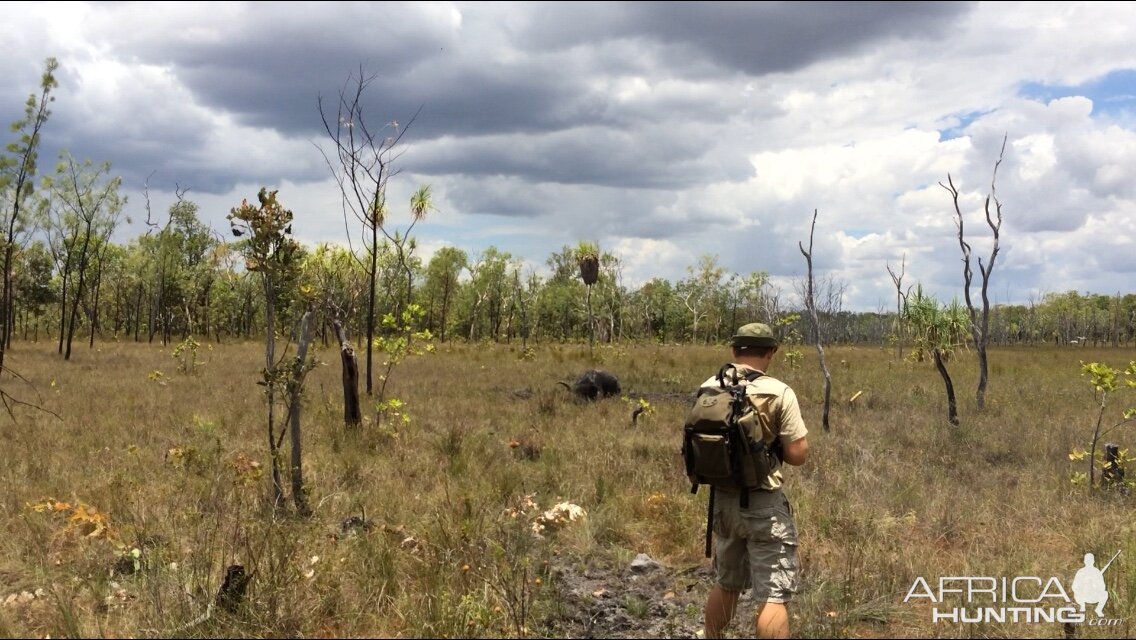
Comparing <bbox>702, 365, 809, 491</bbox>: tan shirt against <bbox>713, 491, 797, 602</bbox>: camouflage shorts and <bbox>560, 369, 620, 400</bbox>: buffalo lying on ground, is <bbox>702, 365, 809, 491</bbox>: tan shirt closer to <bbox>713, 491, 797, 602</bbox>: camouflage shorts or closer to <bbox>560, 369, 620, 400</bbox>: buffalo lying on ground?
<bbox>713, 491, 797, 602</bbox>: camouflage shorts

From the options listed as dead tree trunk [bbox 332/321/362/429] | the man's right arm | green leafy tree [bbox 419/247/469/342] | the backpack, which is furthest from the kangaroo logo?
green leafy tree [bbox 419/247/469/342]

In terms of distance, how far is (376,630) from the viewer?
385 centimetres

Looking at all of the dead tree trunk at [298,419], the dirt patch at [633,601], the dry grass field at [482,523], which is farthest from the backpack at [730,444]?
the dead tree trunk at [298,419]

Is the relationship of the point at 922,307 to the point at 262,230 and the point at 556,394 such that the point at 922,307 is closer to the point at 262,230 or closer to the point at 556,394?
the point at 556,394

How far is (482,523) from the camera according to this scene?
525 centimetres

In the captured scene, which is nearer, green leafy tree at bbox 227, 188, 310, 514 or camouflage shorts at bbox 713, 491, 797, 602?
camouflage shorts at bbox 713, 491, 797, 602

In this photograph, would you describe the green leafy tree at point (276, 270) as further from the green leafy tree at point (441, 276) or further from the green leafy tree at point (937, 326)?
the green leafy tree at point (441, 276)

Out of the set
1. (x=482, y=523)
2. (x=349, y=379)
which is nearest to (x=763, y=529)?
(x=482, y=523)

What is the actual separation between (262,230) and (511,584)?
3555mm

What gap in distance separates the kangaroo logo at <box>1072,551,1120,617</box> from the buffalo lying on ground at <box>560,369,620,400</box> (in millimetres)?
9815

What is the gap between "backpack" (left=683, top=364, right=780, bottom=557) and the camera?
349 centimetres
